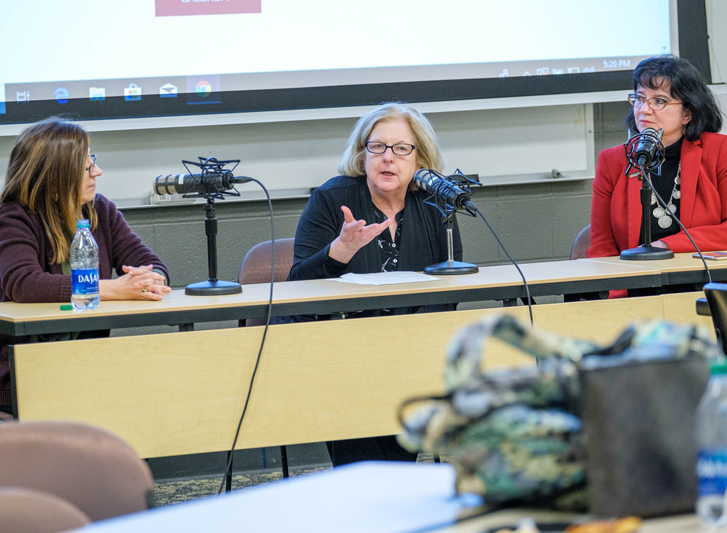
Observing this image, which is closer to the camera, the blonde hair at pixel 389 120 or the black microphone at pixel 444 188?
the black microphone at pixel 444 188

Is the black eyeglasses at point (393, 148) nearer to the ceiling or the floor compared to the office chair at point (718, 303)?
nearer to the ceiling

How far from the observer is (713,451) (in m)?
0.58

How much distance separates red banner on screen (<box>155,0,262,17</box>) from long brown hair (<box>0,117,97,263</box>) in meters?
1.02

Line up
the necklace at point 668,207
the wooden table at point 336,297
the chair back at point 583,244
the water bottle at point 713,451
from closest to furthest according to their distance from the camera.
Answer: the water bottle at point 713,451
the wooden table at point 336,297
the necklace at point 668,207
the chair back at point 583,244

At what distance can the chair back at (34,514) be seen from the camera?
0.68 m

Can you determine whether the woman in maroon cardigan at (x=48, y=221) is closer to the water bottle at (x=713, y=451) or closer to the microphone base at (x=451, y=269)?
the microphone base at (x=451, y=269)

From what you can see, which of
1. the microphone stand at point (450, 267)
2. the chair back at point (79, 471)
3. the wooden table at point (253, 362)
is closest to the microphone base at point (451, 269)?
the microphone stand at point (450, 267)

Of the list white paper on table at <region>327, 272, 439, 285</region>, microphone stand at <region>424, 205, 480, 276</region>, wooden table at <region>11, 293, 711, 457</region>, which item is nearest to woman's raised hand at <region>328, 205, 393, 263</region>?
white paper on table at <region>327, 272, 439, 285</region>

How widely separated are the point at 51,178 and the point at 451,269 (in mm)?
1111

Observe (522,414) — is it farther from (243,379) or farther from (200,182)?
(200,182)

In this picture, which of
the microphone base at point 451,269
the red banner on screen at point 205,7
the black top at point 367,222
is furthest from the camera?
the red banner on screen at point 205,7

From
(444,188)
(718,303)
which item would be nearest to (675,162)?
(444,188)

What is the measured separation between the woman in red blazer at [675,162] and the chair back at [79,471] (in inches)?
76.9

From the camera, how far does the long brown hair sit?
210 cm
